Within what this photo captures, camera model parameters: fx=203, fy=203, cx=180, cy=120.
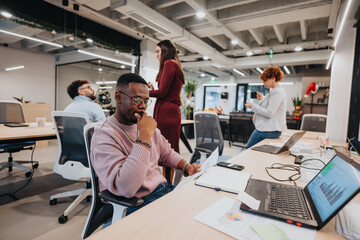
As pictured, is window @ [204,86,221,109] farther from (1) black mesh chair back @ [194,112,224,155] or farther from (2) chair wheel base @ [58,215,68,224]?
(2) chair wheel base @ [58,215,68,224]

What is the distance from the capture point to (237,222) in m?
0.67

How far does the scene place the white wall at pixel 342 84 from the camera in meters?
2.69

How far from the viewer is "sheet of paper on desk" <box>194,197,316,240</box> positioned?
0.61 meters

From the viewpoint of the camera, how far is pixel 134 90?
1.06 metres

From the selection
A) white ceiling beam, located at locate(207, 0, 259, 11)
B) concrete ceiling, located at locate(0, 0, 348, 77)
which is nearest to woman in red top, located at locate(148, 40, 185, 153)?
concrete ceiling, located at locate(0, 0, 348, 77)

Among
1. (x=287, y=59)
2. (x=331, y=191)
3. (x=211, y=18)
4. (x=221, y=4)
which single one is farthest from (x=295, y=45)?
(x=331, y=191)

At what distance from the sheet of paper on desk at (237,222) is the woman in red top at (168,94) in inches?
48.6

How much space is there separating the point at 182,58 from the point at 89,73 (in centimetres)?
384

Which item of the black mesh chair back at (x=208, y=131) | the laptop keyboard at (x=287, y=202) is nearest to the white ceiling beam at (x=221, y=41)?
the black mesh chair back at (x=208, y=131)

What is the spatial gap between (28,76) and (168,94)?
27.0 feet

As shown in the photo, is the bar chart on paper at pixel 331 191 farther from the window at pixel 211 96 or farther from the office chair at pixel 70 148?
the window at pixel 211 96

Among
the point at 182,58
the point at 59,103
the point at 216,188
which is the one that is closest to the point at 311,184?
the point at 216,188

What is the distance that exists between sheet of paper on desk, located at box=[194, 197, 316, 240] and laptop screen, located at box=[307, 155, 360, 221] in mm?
99

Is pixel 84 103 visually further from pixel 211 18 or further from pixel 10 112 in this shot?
pixel 211 18
